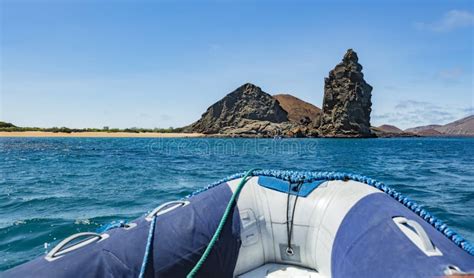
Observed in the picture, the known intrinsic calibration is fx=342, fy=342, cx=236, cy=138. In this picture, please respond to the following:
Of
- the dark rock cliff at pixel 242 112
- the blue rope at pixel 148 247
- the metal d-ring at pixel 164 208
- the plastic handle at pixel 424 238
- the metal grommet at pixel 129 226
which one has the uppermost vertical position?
the dark rock cliff at pixel 242 112

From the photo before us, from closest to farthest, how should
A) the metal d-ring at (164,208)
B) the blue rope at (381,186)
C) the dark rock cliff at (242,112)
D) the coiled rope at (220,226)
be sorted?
the blue rope at (381,186) → the coiled rope at (220,226) → the metal d-ring at (164,208) → the dark rock cliff at (242,112)

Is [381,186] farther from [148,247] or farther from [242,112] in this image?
[242,112]

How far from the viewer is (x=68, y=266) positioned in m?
2.31

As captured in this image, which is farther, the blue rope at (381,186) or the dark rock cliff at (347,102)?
the dark rock cliff at (347,102)

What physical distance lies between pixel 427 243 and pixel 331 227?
99 cm

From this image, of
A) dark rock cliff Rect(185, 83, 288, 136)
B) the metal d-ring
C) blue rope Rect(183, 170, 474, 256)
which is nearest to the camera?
blue rope Rect(183, 170, 474, 256)

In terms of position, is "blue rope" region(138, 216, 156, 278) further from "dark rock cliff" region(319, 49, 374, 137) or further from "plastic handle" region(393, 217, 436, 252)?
"dark rock cliff" region(319, 49, 374, 137)

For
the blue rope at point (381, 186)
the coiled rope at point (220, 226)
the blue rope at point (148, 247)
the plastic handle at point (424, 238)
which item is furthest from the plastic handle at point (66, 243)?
the plastic handle at point (424, 238)

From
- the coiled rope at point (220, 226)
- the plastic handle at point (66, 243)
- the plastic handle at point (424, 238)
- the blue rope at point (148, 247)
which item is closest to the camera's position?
the plastic handle at point (424, 238)

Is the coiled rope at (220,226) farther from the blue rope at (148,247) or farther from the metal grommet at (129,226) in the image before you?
the metal grommet at (129,226)

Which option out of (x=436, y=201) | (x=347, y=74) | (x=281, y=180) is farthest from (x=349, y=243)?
(x=347, y=74)

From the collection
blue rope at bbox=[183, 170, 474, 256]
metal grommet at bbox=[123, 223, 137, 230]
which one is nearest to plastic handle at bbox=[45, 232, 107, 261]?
metal grommet at bbox=[123, 223, 137, 230]

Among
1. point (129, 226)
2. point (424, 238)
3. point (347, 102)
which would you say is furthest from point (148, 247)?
point (347, 102)

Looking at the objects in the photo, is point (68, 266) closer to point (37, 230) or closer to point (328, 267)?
point (328, 267)
